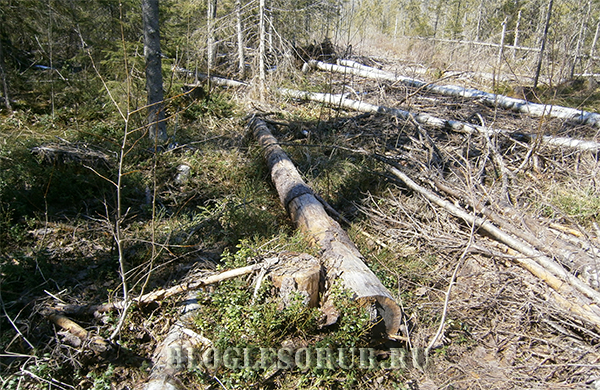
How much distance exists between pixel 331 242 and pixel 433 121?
4.58 meters

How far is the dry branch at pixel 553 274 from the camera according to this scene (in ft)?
10.4

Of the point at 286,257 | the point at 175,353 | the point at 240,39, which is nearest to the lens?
the point at 175,353

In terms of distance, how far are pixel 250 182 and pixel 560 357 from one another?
13.0 feet

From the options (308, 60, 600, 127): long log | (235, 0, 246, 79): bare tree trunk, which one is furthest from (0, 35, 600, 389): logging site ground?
(235, 0, 246, 79): bare tree trunk

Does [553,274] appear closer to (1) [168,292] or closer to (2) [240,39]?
(1) [168,292]

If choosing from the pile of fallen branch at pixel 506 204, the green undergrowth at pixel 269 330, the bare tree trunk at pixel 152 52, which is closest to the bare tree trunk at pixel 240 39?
the bare tree trunk at pixel 152 52

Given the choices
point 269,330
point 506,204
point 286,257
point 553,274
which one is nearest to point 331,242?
point 286,257

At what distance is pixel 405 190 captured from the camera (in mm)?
5262

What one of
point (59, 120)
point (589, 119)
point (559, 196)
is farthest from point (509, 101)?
point (59, 120)

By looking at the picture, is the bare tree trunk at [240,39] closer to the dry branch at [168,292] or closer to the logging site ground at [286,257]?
the logging site ground at [286,257]

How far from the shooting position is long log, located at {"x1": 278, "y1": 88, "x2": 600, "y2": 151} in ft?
19.5

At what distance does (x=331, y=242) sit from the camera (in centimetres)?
359

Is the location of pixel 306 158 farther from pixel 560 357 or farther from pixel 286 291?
pixel 560 357

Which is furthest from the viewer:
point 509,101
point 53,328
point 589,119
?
point 509,101
